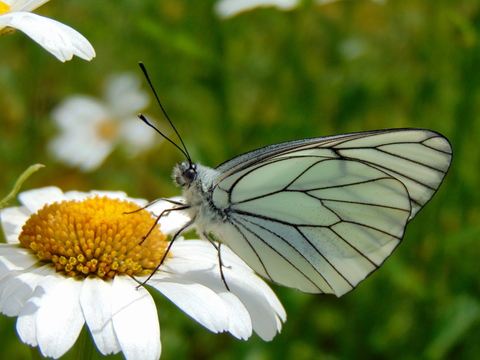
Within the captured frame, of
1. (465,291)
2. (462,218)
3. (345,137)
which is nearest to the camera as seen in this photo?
(345,137)

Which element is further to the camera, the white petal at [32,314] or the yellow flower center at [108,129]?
the yellow flower center at [108,129]

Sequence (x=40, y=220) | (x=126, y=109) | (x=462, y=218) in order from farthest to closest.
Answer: (x=126, y=109)
(x=462, y=218)
(x=40, y=220)

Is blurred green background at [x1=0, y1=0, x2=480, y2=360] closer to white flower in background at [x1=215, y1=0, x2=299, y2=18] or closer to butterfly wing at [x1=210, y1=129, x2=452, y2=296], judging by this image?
white flower in background at [x1=215, y1=0, x2=299, y2=18]

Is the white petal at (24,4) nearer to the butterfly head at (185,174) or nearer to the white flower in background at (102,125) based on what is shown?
the butterfly head at (185,174)

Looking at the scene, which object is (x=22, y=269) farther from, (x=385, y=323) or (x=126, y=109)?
(x=126, y=109)

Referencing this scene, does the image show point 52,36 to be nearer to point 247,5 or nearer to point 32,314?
point 32,314

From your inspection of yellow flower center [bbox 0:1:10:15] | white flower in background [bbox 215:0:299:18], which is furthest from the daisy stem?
white flower in background [bbox 215:0:299:18]

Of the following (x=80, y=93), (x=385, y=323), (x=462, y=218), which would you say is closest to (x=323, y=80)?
(x=462, y=218)

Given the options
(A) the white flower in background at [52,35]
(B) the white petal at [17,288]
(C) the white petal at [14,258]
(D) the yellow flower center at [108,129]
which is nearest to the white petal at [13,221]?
(C) the white petal at [14,258]
